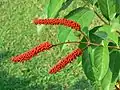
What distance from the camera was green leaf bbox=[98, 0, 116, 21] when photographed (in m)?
1.59

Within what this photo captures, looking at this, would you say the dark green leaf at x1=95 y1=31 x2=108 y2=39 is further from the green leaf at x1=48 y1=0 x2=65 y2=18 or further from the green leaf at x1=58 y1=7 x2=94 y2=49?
the green leaf at x1=48 y1=0 x2=65 y2=18

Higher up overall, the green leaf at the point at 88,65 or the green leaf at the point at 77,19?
the green leaf at the point at 77,19

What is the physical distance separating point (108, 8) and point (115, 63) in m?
0.23

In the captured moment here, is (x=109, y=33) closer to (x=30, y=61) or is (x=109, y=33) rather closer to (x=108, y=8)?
(x=108, y=8)

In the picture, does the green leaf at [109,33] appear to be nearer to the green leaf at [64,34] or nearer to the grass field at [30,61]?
the green leaf at [64,34]

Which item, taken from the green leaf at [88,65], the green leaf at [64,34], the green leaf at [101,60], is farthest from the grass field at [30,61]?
the green leaf at [101,60]

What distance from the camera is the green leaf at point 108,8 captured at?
1594 millimetres

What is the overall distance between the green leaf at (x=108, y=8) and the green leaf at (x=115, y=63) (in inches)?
6.1

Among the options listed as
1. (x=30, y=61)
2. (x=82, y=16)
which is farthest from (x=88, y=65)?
(x=30, y=61)

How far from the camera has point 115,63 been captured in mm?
1596

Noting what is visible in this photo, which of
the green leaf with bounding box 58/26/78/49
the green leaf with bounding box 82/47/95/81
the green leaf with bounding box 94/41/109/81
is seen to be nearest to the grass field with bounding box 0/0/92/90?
the green leaf with bounding box 58/26/78/49

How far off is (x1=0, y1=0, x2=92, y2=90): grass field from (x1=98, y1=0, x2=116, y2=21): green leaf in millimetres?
3264

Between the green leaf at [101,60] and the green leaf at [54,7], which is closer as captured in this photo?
the green leaf at [101,60]

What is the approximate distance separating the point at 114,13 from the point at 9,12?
563 centimetres
